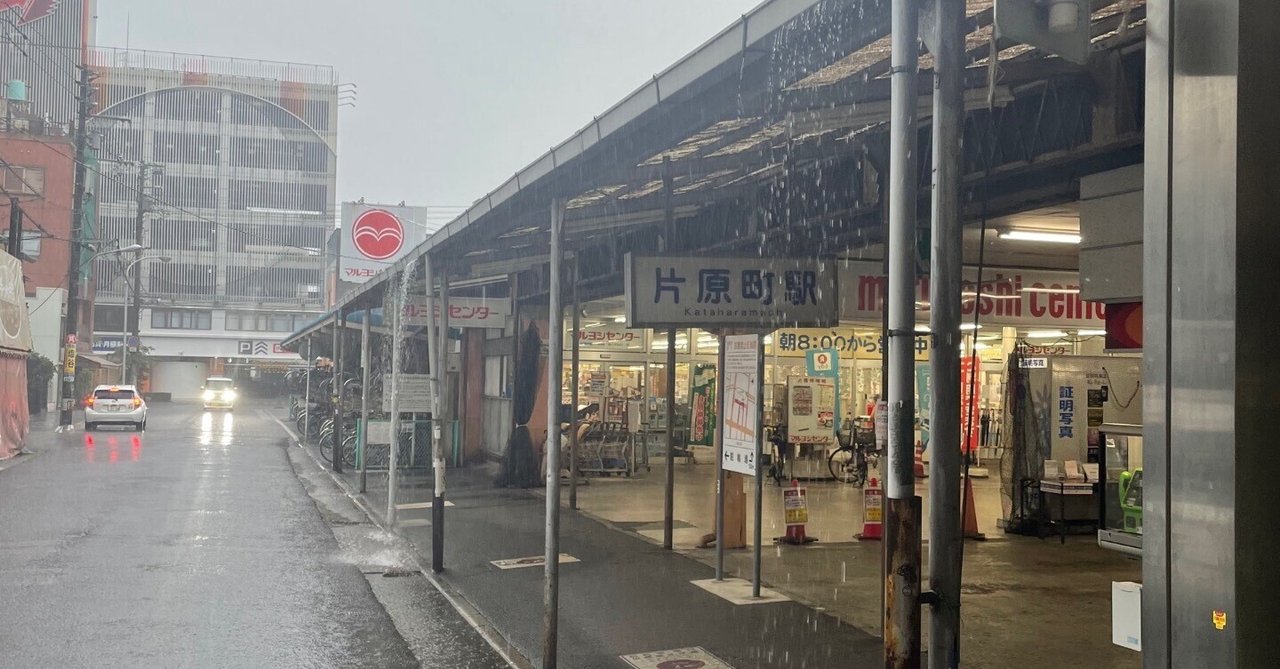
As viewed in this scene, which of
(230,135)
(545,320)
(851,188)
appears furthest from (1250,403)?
(230,135)

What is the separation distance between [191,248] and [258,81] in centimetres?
1299

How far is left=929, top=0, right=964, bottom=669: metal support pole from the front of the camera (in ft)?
11.9

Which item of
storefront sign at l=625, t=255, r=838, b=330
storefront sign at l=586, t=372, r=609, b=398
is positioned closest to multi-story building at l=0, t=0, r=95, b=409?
storefront sign at l=586, t=372, r=609, b=398

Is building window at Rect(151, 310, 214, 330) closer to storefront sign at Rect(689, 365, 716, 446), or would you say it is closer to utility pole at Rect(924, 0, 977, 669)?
storefront sign at Rect(689, 365, 716, 446)

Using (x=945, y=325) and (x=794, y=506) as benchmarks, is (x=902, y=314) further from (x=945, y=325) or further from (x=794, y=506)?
(x=794, y=506)

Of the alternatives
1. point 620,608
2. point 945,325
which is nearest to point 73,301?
point 620,608

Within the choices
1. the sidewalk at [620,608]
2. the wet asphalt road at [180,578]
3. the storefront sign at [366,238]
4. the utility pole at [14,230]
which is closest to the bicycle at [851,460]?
the sidewalk at [620,608]

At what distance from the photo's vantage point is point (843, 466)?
20078mm

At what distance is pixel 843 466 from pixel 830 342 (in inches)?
94.2

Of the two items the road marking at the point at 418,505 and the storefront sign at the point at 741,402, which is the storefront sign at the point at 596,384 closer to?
the road marking at the point at 418,505

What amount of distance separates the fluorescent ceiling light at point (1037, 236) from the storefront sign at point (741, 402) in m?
2.85

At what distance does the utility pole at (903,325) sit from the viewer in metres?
3.62

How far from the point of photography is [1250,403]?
2566 mm

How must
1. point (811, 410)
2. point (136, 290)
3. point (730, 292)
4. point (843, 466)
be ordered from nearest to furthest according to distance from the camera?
point (730, 292)
point (811, 410)
point (843, 466)
point (136, 290)
